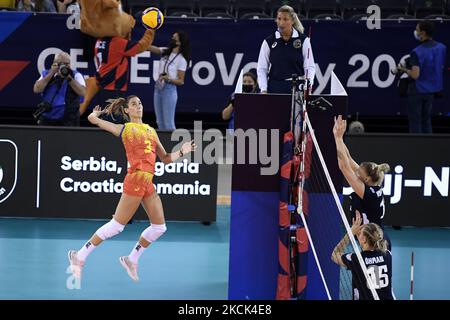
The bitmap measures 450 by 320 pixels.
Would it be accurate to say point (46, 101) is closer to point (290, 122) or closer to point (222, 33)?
point (222, 33)

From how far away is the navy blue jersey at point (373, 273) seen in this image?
9.48 m

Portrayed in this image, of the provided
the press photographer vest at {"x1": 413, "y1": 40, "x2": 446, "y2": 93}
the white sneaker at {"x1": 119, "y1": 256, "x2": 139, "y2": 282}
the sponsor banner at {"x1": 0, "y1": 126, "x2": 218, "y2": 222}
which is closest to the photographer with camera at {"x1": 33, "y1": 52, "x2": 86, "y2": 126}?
the sponsor banner at {"x1": 0, "y1": 126, "x2": 218, "y2": 222}

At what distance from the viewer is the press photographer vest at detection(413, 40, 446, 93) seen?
56.5 ft

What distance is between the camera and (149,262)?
13.0 m

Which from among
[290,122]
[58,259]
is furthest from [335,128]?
[58,259]

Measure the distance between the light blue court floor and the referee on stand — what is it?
7.81 ft

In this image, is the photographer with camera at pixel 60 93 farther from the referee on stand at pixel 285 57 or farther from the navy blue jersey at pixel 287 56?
the navy blue jersey at pixel 287 56

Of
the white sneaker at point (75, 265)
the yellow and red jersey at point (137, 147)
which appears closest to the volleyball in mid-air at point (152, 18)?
the yellow and red jersey at point (137, 147)

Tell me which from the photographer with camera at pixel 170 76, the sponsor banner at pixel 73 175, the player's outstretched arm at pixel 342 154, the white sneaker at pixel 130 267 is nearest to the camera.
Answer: the player's outstretched arm at pixel 342 154

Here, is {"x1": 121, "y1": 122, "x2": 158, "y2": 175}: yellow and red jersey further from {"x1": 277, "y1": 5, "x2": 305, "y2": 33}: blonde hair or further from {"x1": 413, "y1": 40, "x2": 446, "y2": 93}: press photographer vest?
{"x1": 413, "y1": 40, "x2": 446, "y2": 93}: press photographer vest

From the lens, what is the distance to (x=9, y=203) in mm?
15164

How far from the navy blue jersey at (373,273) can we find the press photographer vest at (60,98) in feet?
23.5

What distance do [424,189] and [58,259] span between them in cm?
554

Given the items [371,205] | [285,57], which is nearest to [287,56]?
[285,57]
